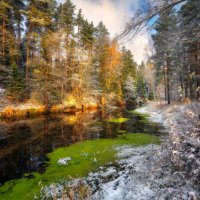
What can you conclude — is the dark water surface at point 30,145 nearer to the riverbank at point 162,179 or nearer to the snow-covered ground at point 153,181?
the snow-covered ground at point 153,181

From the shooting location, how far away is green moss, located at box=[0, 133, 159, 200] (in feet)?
18.1

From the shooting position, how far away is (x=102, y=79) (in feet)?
117

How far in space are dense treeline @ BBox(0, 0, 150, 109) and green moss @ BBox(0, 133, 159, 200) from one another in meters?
14.3

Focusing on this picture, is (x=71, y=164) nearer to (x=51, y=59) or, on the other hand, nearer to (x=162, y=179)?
(x=162, y=179)

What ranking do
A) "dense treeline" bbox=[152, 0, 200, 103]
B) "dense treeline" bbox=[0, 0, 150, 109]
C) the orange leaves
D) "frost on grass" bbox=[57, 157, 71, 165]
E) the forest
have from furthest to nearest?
the orange leaves
"dense treeline" bbox=[0, 0, 150, 109]
"frost on grass" bbox=[57, 157, 71, 165]
"dense treeline" bbox=[152, 0, 200, 103]
the forest

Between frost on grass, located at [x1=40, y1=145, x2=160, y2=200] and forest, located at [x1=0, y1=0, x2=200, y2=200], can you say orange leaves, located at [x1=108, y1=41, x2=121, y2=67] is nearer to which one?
forest, located at [x1=0, y1=0, x2=200, y2=200]

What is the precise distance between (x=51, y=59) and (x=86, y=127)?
16563 millimetres

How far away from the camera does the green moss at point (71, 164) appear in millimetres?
5523

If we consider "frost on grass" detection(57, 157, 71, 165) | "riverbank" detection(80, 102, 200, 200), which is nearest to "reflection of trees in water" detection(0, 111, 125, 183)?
"frost on grass" detection(57, 157, 71, 165)

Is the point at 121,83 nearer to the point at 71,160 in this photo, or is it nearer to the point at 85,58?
the point at 85,58

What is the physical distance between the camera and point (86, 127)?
15414 mm

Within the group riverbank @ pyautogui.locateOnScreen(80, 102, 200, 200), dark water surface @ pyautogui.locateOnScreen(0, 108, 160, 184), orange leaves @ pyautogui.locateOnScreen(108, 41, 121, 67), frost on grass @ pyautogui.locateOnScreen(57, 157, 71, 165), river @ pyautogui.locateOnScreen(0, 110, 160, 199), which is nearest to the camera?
riverbank @ pyautogui.locateOnScreen(80, 102, 200, 200)

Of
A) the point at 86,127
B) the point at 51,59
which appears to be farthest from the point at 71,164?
the point at 51,59

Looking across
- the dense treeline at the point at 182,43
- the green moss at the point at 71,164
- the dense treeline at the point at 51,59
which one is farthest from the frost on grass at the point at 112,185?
the dense treeline at the point at 51,59
